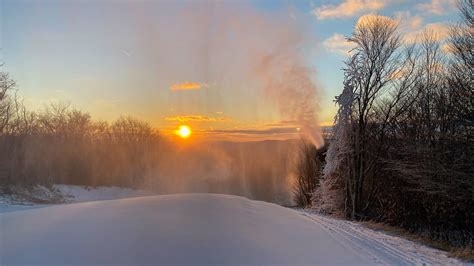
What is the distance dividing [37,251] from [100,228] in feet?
4.30

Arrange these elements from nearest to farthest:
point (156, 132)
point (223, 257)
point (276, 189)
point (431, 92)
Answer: point (223, 257) → point (431, 92) → point (276, 189) → point (156, 132)

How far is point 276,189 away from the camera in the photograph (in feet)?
168

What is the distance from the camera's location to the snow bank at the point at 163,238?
6.45 meters

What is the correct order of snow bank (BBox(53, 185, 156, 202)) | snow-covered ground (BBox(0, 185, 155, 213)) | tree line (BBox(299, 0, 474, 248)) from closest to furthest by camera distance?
tree line (BBox(299, 0, 474, 248)), snow-covered ground (BBox(0, 185, 155, 213)), snow bank (BBox(53, 185, 156, 202))

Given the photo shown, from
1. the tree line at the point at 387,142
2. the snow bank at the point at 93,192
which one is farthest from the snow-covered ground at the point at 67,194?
the tree line at the point at 387,142

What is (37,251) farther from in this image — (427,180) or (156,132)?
(156,132)

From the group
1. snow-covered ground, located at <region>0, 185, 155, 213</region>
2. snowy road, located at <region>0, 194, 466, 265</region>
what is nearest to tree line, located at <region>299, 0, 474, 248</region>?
snowy road, located at <region>0, 194, 466, 265</region>

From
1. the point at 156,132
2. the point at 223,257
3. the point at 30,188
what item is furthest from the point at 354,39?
the point at 156,132

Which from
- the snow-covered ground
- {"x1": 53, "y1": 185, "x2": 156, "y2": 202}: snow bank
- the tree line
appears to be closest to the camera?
the tree line

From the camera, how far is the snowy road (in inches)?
255

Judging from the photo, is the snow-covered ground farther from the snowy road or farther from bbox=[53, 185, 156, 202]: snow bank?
the snowy road

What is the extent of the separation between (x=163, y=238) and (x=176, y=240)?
27cm

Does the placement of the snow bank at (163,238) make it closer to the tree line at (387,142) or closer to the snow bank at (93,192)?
the tree line at (387,142)

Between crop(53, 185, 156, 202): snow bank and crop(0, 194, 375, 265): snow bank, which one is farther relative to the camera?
crop(53, 185, 156, 202): snow bank
